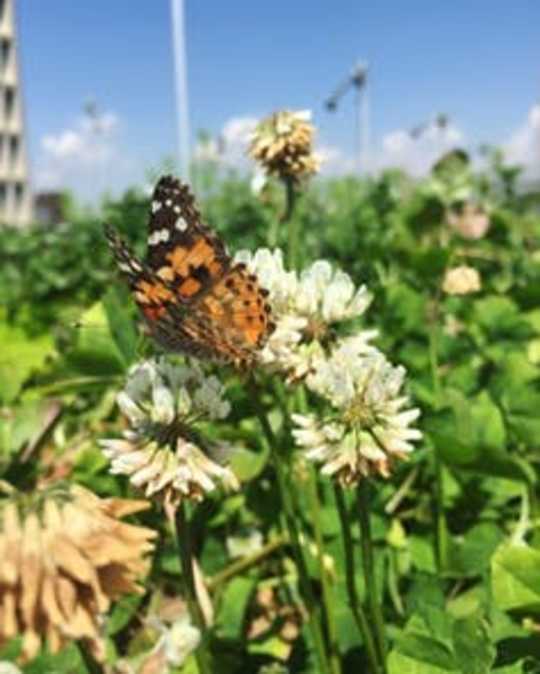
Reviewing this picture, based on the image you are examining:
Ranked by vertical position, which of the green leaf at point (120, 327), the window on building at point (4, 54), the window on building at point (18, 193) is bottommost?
the green leaf at point (120, 327)

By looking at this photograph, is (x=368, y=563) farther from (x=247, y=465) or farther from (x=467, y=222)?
(x=467, y=222)

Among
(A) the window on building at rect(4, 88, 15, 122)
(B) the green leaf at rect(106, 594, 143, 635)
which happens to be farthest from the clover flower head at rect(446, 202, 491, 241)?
(A) the window on building at rect(4, 88, 15, 122)

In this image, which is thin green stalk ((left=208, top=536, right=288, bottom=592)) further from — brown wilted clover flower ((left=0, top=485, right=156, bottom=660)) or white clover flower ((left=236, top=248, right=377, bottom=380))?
brown wilted clover flower ((left=0, top=485, right=156, bottom=660))

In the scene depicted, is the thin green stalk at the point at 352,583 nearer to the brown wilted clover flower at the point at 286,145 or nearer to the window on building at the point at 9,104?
the brown wilted clover flower at the point at 286,145

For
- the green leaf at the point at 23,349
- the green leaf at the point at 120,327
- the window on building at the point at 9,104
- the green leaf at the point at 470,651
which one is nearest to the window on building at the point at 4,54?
the window on building at the point at 9,104

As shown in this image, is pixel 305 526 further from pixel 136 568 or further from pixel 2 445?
pixel 136 568

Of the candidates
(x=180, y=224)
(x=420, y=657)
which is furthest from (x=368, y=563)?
(x=180, y=224)

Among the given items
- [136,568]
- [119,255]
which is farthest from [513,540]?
[136,568]
